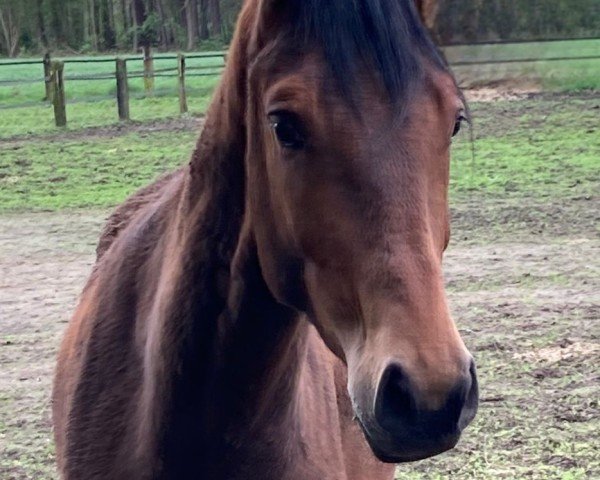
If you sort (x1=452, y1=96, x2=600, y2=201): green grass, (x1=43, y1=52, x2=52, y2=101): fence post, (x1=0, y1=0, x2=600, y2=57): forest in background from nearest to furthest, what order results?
1. (x1=452, y1=96, x2=600, y2=201): green grass
2. (x1=43, y1=52, x2=52, y2=101): fence post
3. (x1=0, y1=0, x2=600, y2=57): forest in background

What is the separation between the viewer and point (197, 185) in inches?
92.6

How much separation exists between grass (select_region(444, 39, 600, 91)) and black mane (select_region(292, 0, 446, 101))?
16.3 metres

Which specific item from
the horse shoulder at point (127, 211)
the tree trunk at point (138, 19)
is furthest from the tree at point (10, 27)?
the horse shoulder at point (127, 211)

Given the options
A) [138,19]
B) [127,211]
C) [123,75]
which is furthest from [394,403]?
[138,19]

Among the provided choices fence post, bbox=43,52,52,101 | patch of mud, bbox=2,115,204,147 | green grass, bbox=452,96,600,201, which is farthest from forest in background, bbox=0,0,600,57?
green grass, bbox=452,96,600,201

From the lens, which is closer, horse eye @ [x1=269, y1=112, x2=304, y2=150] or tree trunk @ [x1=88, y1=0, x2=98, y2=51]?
horse eye @ [x1=269, y1=112, x2=304, y2=150]

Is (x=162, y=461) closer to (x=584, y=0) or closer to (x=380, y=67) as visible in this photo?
(x=380, y=67)

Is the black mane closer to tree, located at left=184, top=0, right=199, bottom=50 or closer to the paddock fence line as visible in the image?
the paddock fence line

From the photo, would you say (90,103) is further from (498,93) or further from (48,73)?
(498,93)

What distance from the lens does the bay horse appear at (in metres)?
1.77

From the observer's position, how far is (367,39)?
6.19 ft

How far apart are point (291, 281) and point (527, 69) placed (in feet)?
56.3

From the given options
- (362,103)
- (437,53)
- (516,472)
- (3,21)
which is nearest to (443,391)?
(362,103)

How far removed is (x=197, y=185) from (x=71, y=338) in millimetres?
928
